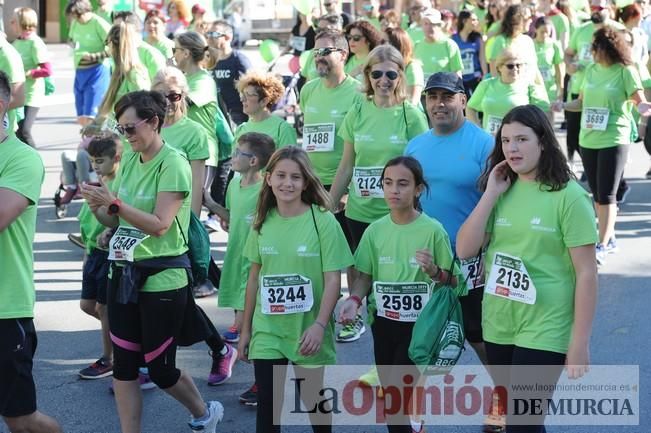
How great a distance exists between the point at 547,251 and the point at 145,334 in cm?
188

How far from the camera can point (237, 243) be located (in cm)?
633

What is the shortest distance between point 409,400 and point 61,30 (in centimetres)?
3350

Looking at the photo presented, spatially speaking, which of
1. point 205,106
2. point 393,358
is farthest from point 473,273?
point 205,106

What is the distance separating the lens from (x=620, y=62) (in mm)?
9070

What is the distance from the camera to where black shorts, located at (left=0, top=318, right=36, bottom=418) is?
463 centimetres

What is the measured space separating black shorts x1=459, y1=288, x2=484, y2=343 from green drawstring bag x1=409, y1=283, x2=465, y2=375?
736 mm

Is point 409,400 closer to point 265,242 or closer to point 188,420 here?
point 265,242

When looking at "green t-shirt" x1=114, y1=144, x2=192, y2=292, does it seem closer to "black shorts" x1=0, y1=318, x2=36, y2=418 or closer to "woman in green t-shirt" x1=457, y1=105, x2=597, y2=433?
"black shorts" x1=0, y1=318, x2=36, y2=418

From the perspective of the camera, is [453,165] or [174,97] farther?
[174,97]

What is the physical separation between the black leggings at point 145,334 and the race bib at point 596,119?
4957 mm

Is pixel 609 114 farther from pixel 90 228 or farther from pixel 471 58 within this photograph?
pixel 471 58

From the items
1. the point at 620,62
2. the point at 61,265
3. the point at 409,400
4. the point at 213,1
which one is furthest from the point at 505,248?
the point at 213,1

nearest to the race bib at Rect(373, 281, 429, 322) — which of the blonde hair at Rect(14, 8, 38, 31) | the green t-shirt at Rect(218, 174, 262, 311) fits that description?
the green t-shirt at Rect(218, 174, 262, 311)

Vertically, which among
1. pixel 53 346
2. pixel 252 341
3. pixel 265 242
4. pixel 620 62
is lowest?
pixel 53 346
